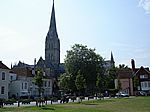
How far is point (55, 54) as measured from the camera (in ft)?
461

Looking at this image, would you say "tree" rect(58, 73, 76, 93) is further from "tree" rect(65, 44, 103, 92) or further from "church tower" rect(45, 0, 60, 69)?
"church tower" rect(45, 0, 60, 69)

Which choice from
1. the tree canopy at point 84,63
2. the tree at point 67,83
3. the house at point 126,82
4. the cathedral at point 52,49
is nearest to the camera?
the tree at point 67,83

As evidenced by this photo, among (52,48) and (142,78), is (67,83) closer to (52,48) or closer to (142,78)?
(142,78)

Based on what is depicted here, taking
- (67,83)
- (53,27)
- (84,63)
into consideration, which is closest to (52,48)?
(53,27)

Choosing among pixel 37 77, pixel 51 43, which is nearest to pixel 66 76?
pixel 37 77

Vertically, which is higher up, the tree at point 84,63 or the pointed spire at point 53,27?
the pointed spire at point 53,27

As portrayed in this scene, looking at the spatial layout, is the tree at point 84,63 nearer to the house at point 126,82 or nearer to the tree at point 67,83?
the tree at point 67,83

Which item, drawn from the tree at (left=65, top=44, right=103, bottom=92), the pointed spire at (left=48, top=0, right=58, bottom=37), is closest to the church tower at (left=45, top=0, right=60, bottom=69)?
the pointed spire at (left=48, top=0, right=58, bottom=37)

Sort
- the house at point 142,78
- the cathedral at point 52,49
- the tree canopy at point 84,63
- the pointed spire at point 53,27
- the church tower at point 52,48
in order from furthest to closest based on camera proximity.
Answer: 1. the church tower at point 52,48
2. the cathedral at point 52,49
3. the pointed spire at point 53,27
4. the house at point 142,78
5. the tree canopy at point 84,63

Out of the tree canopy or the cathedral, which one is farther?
the cathedral

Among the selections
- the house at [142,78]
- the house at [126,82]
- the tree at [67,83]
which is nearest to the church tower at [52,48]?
the house at [126,82]

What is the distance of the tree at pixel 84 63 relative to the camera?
9100cm

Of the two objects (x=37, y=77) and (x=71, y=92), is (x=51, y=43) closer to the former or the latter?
(x=71, y=92)

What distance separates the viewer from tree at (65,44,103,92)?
9100cm
